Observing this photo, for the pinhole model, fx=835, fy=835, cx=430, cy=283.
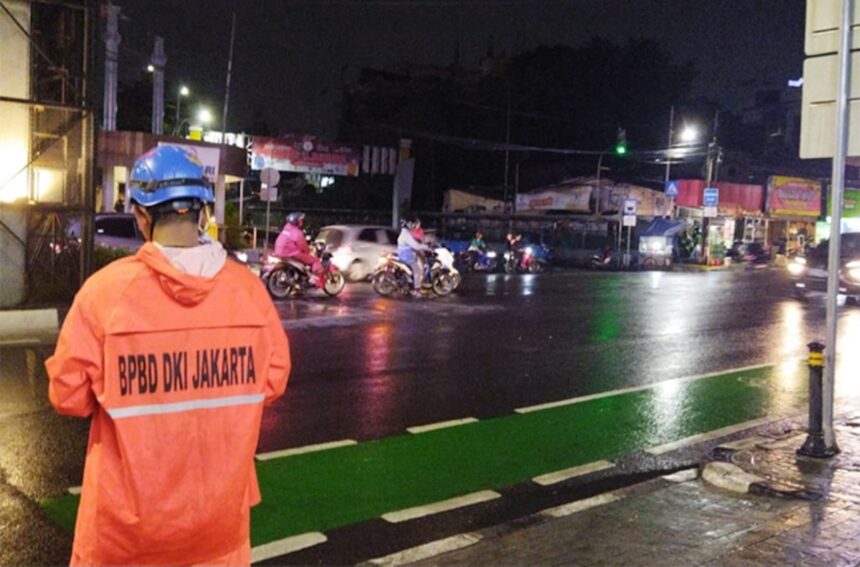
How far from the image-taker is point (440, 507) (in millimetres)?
5656

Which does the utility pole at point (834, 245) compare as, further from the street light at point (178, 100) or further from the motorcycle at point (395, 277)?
the street light at point (178, 100)

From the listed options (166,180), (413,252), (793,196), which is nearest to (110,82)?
(413,252)

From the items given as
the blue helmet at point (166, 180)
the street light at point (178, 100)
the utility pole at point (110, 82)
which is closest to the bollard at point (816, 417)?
the blue helmet at point (166, 180)

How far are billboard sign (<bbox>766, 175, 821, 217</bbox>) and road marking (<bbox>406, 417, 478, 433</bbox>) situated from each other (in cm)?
4409

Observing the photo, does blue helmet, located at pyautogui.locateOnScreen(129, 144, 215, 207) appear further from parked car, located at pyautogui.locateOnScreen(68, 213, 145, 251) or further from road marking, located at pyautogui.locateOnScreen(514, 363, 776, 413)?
parked car, located at pyautogui.locateOnScreen(68, 213, 145, 251)

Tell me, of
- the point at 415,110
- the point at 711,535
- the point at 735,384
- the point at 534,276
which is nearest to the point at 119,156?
the point at 534,276

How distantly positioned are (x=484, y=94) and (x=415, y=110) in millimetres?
4588

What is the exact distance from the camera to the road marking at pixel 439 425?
7.66 metres

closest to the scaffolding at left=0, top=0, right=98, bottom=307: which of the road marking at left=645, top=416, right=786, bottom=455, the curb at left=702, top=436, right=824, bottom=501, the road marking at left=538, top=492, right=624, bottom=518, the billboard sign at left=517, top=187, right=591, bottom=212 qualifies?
the road marking at left=645, top=416, right=786, bottom=455

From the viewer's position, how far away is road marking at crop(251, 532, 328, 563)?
4750 millimetres

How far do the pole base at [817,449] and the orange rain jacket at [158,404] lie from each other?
5639mm

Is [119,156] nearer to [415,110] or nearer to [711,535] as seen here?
[711,535]

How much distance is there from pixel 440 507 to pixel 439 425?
87.0 inches

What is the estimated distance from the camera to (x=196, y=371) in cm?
237
